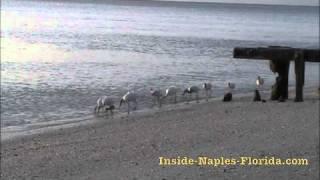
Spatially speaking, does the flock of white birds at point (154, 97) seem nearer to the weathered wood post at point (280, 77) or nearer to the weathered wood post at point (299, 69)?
the weathered wood post at point (280, 77)

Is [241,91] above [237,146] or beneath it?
beneath

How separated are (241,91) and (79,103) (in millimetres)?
6169

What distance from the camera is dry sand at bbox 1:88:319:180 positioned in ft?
28.2

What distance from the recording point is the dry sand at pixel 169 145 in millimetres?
8594

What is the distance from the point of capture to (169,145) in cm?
1069

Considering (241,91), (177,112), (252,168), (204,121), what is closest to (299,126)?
(204,121)

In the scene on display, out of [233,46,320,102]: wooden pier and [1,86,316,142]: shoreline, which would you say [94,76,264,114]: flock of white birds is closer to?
[1,86,316,142]: shoreline

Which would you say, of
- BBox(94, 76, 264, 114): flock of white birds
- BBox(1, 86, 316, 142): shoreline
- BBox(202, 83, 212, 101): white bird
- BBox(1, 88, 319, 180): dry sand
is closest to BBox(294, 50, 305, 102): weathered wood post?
BBox(1, 88, 319, 180): dry sand

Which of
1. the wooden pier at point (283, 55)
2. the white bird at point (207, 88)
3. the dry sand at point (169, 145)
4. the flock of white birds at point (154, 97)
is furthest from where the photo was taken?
the white bird at point (207, 88)

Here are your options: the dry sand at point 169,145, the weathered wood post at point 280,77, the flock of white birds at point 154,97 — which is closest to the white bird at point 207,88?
the flock of white birds at point 154,97

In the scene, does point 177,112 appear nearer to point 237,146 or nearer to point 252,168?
point 237,146

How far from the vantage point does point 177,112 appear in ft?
55.1

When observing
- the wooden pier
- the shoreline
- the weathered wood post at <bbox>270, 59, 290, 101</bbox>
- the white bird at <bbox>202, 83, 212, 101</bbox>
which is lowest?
the white bird at <bbox>202, 83, 212, 101</bbox>

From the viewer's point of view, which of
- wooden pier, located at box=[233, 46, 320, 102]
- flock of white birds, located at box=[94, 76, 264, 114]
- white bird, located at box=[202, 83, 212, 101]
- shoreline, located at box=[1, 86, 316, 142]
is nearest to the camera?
shoreline, located at box=[1, 86, 316, 142]
